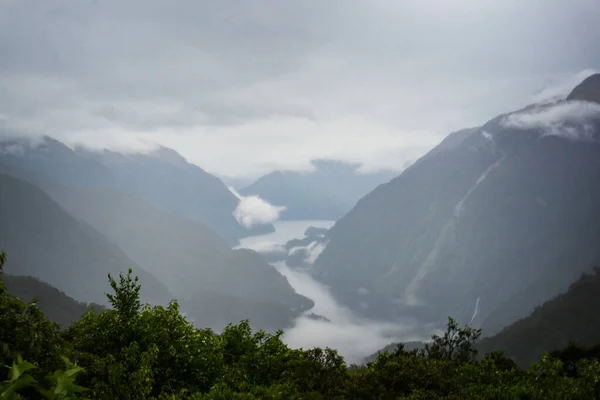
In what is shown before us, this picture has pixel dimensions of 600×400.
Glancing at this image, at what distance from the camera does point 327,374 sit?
3197 cm

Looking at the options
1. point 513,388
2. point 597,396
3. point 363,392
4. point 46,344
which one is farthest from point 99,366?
point 597,396

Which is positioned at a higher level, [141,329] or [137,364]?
[141,329]

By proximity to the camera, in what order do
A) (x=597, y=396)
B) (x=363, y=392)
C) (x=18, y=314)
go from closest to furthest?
1. (x=18, y=314)
2. (x=597, y=396)
3. (x=363, y=392)

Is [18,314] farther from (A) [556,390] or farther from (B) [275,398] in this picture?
Result: (A) [556,390]

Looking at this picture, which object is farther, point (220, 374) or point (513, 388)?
point (220, 374)

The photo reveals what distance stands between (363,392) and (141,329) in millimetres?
15508

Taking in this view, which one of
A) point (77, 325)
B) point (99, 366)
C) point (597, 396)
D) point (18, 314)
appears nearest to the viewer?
point (18, 314)

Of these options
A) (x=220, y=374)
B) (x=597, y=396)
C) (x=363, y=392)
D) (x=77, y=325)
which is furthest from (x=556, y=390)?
(x=77, y=325)

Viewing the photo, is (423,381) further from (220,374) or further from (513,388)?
(220,374)

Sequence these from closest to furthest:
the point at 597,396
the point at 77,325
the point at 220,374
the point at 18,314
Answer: the point at 18,314 < the point at 597,396 < the point at 220,374 < the point at 77,325

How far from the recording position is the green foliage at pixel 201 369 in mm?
20875

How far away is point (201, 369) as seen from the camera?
29922 millimetres

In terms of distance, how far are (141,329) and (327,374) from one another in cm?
1341

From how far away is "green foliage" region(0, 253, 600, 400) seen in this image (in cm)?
2088
